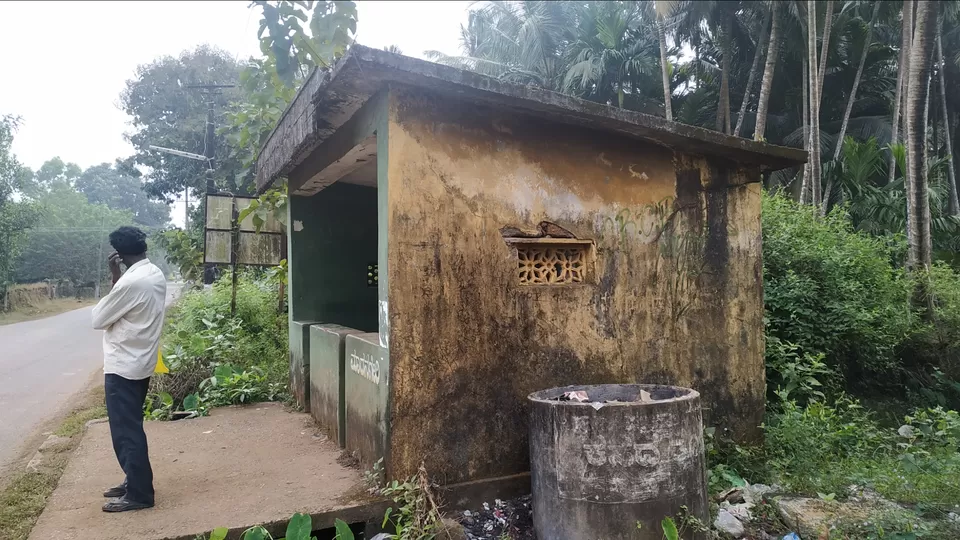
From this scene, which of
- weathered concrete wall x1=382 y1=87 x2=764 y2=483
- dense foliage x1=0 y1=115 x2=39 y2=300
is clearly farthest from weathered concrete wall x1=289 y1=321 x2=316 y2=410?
dense foliage x1=0 y1=115 x2=39 y2=300

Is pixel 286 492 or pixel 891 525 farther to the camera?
pixel 286 492

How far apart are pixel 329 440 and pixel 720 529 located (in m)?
3.00

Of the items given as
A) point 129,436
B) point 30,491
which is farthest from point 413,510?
point 30,491

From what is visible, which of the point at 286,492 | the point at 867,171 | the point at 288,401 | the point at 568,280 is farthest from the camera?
the point at 867,171

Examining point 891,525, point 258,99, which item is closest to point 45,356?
point 258,99

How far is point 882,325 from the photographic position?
7.04 meters

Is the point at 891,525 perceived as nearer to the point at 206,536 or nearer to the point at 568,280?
the point at 568,280

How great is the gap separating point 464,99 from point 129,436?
2.81 metres

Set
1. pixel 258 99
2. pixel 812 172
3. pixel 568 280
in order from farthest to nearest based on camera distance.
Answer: pixel 812 172
pixel 258 99
pixel 568 280

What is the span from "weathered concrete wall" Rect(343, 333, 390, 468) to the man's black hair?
1492 millimetres

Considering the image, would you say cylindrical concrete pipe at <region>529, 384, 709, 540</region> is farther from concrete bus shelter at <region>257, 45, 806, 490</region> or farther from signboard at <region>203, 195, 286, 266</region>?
signboard at <region>203, 195, 286, 266</region>

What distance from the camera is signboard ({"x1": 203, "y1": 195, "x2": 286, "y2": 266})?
8992 millimetres

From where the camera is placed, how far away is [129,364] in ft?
12.1

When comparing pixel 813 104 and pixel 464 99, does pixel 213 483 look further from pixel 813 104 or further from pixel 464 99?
pixel 813 104
